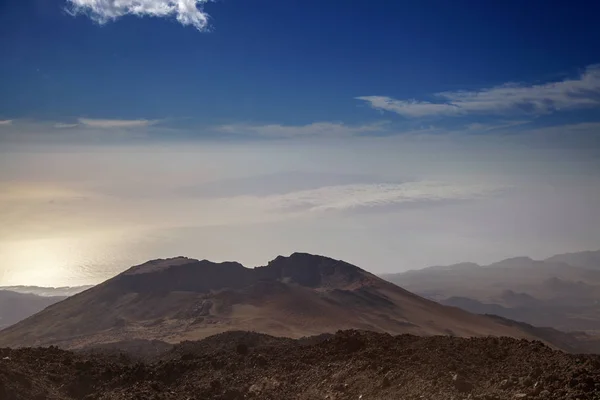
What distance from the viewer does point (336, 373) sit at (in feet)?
56.0

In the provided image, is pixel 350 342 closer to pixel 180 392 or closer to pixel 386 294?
pixel 180 392

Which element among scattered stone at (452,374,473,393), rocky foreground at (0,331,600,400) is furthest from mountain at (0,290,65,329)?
scattered stone at (452,374,473,393)

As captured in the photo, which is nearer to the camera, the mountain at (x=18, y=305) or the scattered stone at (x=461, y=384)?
the scattered stone at (x=461, y=384)

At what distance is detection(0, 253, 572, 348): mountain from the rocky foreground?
35.7 m

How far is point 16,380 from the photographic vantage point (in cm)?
1627

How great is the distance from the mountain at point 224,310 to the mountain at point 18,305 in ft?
163

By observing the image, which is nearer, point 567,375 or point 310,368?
point 567,375

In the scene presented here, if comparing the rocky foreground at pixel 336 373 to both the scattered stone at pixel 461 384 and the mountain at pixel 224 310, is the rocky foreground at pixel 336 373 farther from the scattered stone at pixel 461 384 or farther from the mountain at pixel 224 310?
the mountain at pixel 224 310

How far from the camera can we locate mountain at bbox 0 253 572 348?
6188cm

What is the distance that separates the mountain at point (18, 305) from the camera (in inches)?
4818

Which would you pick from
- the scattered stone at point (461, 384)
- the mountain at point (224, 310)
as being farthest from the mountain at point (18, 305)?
the scattered stone at point (461, 384)

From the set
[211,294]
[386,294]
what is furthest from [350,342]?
[386,294]

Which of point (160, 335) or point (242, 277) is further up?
point (242, 277)

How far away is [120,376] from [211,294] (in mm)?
58843
